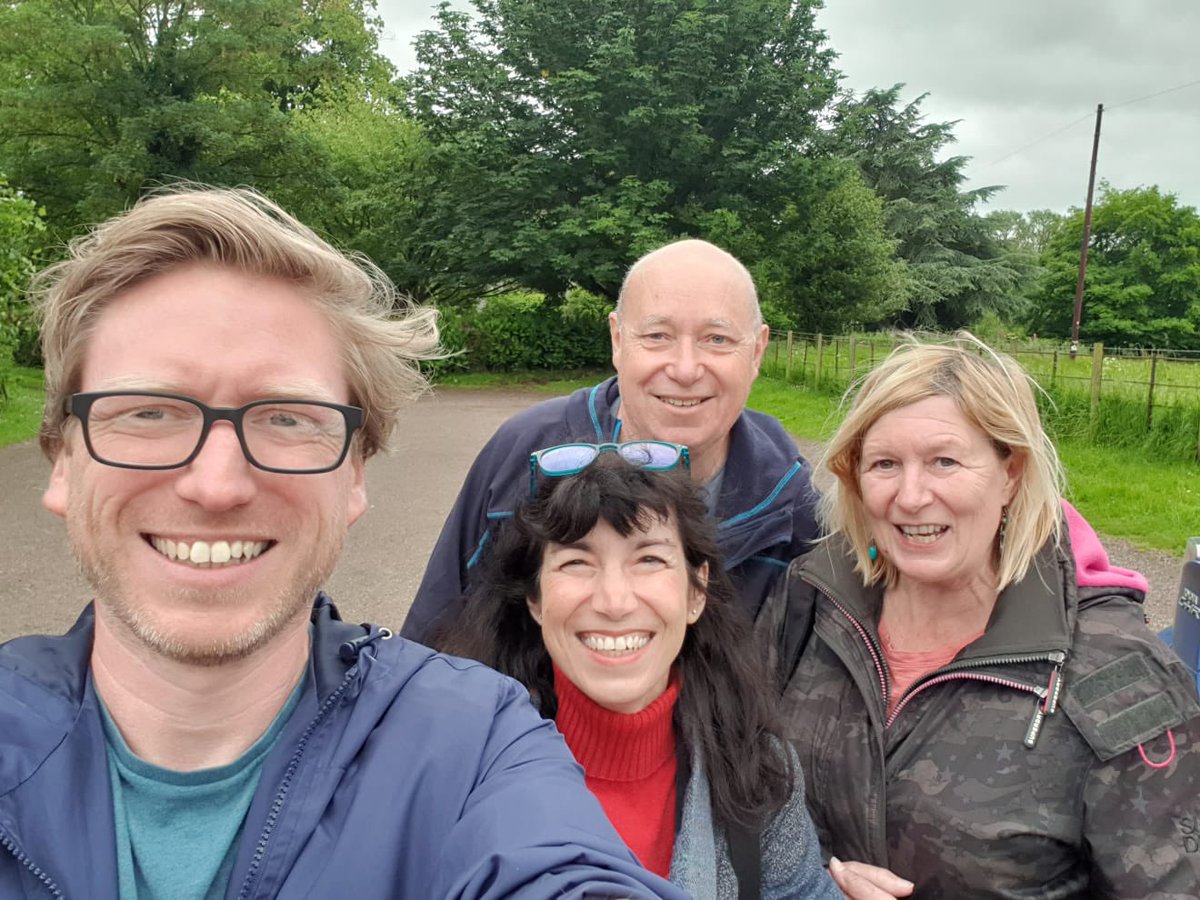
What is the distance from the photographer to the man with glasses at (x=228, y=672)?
4.29 feet

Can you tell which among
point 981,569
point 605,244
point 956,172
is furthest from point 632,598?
point 956,172

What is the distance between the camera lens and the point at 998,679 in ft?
6.72

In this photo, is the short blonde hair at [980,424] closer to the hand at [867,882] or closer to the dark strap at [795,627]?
the dark strap at [795,627]

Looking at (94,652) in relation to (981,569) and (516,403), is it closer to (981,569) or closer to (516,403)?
(981,569)

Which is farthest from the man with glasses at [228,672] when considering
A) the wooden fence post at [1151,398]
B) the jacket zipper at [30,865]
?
the wooden fence post at [1151,398]

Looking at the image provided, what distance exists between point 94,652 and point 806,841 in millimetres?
1514

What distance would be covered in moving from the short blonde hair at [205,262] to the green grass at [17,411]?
11.3 m

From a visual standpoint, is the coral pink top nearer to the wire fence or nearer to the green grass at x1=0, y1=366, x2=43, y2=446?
the wire fence

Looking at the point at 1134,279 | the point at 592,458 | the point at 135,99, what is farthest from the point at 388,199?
the point at 1134,279

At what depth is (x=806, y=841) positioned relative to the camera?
1.99 metres

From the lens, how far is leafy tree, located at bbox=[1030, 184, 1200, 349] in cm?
4575

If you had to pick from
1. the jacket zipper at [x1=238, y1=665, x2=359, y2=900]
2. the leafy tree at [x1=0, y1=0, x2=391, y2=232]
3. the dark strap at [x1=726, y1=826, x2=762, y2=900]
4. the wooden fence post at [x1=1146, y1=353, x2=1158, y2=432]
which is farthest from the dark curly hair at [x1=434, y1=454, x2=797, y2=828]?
the leafy tree at [x1=0, y1=0, x2=391, y2=232]

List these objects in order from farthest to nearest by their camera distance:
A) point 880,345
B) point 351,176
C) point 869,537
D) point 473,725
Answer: point 351,176, point 880,345, point 869,537, point 473,725

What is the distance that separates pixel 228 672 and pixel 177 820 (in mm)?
235
